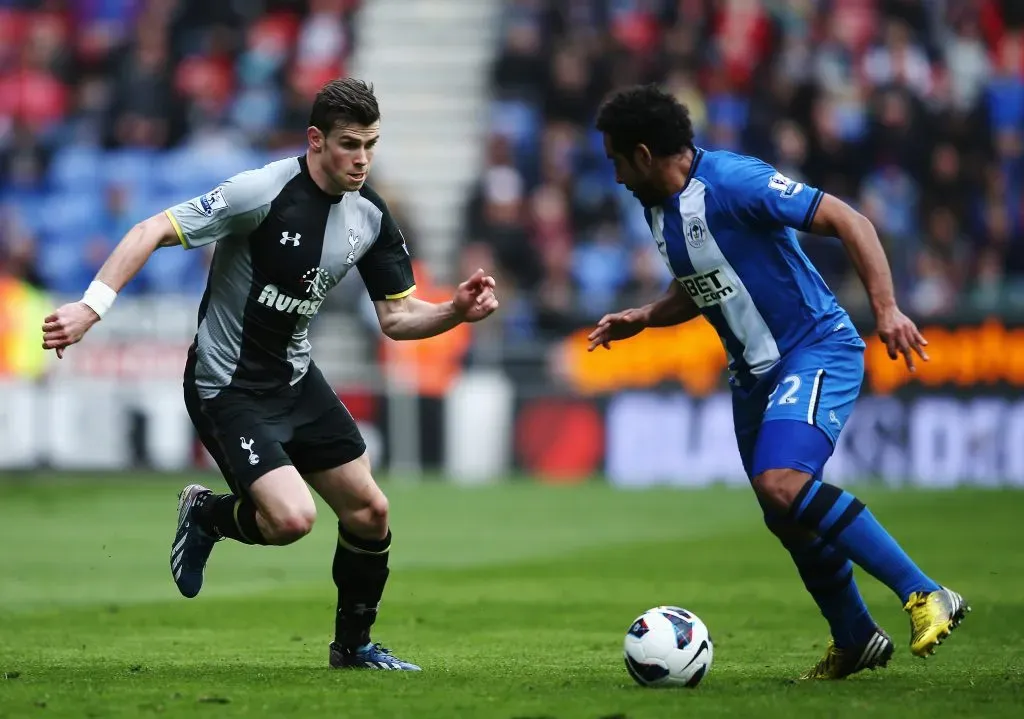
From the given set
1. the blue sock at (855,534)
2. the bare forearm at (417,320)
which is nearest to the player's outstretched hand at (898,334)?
the blue sock at (855,534)

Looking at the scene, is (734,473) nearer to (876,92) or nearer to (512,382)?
(512,382)

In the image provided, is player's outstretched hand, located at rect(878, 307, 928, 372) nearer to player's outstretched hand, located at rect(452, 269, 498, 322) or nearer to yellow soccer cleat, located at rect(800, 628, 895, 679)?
yellow soccer cleat, located at rect(800, 628, 895, 679)

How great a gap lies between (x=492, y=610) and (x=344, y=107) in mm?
3741

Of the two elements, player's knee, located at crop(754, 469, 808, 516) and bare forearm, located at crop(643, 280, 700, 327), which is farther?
bare forearm, located at crop(643, 280, 700, 327)

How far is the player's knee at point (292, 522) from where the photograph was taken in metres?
7.21

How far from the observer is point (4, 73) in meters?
25.4

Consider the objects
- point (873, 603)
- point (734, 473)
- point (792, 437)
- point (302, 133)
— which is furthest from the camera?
point (302, 133)

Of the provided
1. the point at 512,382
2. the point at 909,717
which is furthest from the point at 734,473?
the point at 909,717

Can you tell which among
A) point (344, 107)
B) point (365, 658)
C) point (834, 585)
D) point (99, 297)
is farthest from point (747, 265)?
point (99, 297)

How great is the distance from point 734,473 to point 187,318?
6477 millimetres

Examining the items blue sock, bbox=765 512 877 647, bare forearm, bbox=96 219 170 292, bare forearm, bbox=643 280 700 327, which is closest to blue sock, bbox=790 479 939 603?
blue sock, bbox=765 512 877 647

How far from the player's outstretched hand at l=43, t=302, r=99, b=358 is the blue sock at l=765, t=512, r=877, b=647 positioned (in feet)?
9.64

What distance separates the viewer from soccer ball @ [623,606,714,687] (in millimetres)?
6750

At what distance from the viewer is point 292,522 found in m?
7.22
